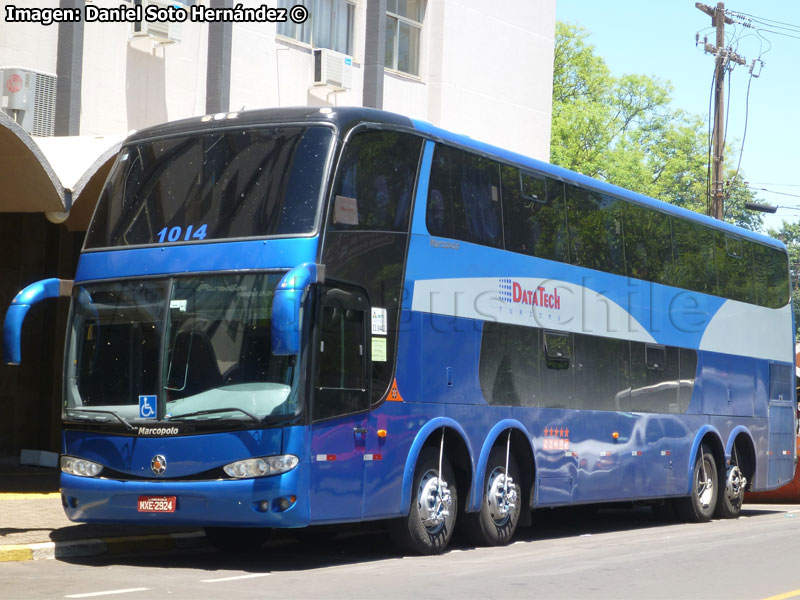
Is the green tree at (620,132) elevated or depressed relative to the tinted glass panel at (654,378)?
elevated

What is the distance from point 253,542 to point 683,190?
66183mm

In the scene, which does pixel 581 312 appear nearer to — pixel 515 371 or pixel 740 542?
pixel 515 371

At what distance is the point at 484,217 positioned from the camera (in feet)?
44.7

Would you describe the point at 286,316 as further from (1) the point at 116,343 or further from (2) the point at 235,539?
(2) the point at 235,539

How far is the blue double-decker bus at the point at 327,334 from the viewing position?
35.6ft

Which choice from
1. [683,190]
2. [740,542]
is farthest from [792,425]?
[683,190]

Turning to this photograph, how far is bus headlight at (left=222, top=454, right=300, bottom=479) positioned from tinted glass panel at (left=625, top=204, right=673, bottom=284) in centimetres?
746

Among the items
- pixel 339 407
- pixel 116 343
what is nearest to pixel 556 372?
pixel 339 407

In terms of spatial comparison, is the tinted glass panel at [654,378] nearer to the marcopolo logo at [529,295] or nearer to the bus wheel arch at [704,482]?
the bus wheel arch at [704,482]

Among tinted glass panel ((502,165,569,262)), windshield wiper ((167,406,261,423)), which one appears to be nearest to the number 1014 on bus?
windshield wiper ((167,406,261,423))

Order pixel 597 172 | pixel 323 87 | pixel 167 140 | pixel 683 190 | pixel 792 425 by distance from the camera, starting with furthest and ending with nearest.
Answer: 1. pixel 683 190
2. pixel 597 172
3. pixel 323 87
4. pixel 792 425
5. pixel 167 140

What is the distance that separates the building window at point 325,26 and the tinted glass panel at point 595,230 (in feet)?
30.8

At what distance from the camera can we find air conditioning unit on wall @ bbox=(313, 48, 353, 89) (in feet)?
76.9

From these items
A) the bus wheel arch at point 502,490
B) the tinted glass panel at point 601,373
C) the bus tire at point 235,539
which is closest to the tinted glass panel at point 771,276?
the tinted glass panel at point 601,373
